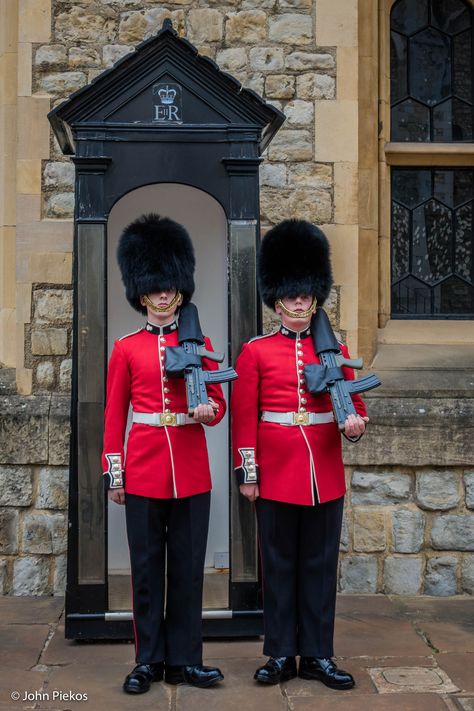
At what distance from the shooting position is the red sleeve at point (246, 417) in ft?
10.9

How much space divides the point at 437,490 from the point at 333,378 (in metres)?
1.60

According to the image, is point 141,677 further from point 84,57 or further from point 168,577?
point 84,57

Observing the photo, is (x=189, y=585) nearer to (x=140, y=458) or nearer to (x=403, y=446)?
(x=140, y=458)

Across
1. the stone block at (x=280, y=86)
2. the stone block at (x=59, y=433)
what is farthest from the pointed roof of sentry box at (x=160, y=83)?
the stone block at (x=59, y=433)

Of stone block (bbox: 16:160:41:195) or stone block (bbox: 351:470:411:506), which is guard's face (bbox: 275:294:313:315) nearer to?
stone block (bbox: 351:470:411:506)

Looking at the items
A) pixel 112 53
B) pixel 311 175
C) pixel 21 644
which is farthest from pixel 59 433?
pixel 112 53

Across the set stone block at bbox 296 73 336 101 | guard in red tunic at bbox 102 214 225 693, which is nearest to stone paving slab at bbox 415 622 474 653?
guard in red tunic at bbox 102 214 225 693

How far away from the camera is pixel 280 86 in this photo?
15.4 feet

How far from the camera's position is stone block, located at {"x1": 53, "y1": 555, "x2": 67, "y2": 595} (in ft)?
15.0

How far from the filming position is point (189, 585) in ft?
11.0

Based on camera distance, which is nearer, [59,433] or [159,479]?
[159,479]

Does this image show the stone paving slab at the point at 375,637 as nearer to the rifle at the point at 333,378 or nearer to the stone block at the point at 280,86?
the rifle at the point at 333,378

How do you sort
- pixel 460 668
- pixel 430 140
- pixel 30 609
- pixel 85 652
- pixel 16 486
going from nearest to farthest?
pixel 460 668, pixel 85 652, pixel 30 609, pixel 16 486, pixel 430 140

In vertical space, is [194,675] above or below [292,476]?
below
